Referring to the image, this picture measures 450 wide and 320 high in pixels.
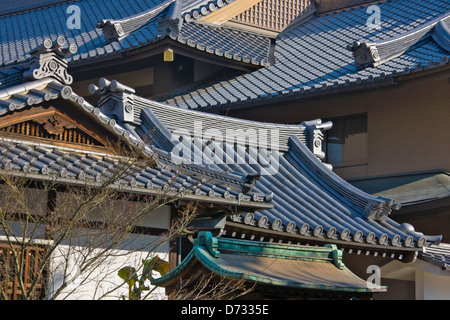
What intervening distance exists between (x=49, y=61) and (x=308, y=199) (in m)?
5.29

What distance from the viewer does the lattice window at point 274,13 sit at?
22.3 m

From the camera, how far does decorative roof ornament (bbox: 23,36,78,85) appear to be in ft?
36.5

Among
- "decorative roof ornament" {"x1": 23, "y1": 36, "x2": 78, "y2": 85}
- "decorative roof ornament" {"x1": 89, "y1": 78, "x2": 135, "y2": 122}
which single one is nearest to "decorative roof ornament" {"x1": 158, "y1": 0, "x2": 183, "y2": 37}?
"decorative roof ornament" {"x1": 89, "y1": 78, "x2": 135, "y2": 122}

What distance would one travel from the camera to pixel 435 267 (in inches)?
551

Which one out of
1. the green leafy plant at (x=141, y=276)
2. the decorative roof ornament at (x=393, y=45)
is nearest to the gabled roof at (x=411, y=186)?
the decorative roof ornament at (x=393, y=45)

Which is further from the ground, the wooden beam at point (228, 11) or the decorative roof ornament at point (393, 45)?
the wooden beam at point (228, 11)

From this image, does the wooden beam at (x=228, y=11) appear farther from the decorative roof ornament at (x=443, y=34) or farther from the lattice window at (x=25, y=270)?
the lattice window at (x=25, y=270)

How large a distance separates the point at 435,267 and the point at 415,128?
4.54 m

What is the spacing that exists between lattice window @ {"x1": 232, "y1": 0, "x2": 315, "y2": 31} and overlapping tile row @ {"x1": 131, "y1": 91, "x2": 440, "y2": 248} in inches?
289

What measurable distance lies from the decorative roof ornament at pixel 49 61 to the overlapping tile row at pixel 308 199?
7.55ft

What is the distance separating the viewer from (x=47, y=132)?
35.7ft

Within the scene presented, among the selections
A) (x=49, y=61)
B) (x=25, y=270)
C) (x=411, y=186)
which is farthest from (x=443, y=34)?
(x=25, y=270)

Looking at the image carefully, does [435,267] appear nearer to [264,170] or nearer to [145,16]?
[264,170]
